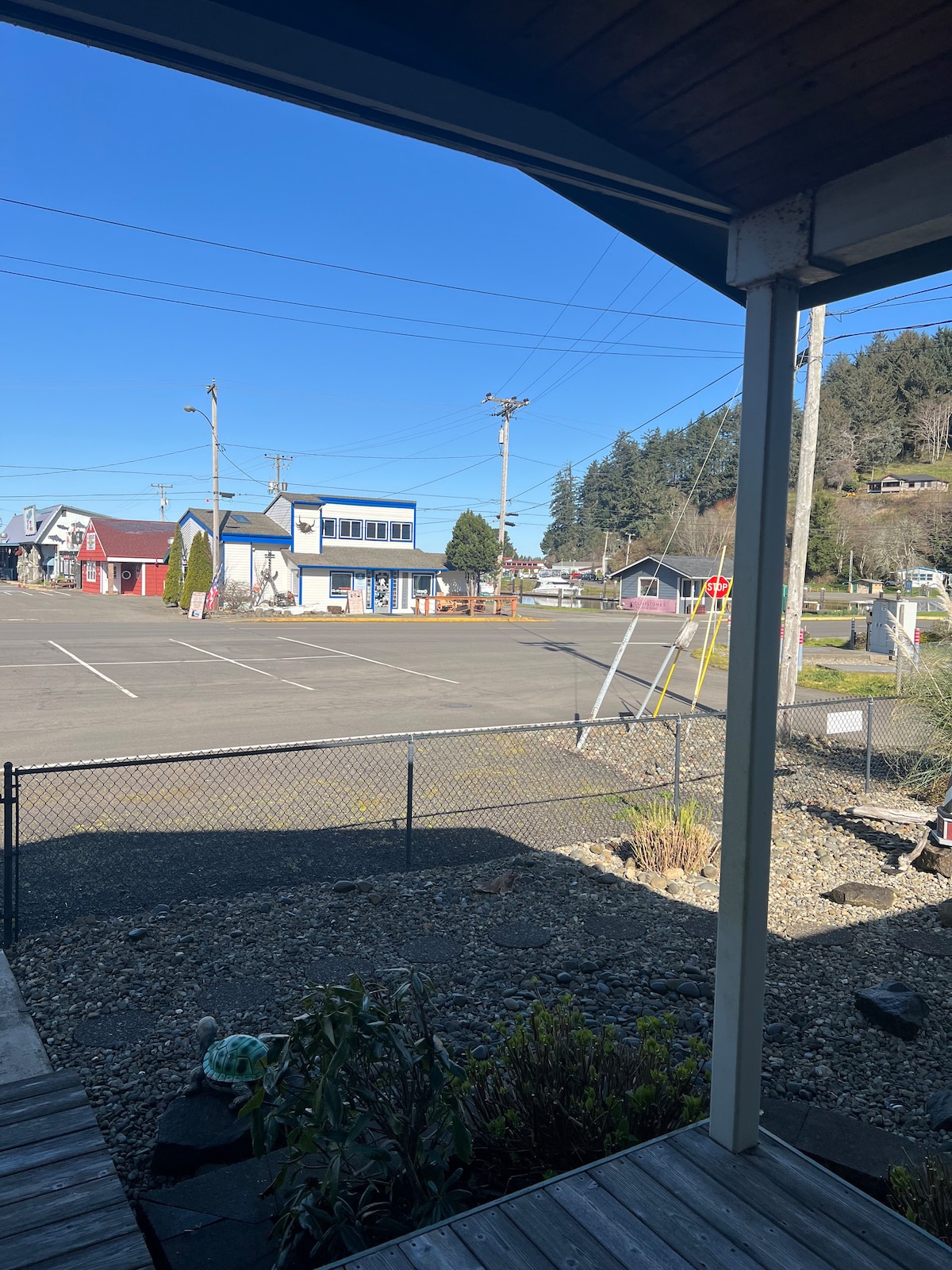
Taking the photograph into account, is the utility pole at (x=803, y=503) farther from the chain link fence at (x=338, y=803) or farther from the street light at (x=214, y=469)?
the street light at (x=214, y=469)


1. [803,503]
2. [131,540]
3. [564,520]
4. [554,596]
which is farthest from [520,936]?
[564,520]

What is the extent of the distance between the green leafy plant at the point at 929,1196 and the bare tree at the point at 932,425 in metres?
92.4

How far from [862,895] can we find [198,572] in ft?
119

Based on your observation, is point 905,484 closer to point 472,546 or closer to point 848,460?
point 848,460

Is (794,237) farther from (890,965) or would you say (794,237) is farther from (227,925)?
(227,925)

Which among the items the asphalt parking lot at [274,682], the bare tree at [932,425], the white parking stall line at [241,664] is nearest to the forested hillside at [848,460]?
the bare tree at [932,425]

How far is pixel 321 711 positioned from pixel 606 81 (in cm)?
1237

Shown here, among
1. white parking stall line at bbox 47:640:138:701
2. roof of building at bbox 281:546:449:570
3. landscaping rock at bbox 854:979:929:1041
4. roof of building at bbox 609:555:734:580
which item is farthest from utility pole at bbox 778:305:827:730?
roof of building at bbox 609:555:734:580

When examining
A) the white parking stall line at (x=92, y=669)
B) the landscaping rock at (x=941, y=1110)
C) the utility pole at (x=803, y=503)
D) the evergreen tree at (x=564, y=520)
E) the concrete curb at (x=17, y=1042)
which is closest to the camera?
the landscaping rock at (x=941, y=1110)

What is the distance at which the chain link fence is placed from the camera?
627 centimetres

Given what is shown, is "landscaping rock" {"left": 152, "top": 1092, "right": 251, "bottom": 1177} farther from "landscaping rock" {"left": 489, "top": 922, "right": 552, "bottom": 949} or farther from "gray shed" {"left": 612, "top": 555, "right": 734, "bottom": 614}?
"gray shed" {"left": 612, "top": 555, "right": 734, "bottom": 614}

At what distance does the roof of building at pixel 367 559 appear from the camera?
4409 cm

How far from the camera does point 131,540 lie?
5806cm

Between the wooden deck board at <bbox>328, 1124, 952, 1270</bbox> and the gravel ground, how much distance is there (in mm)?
1250
